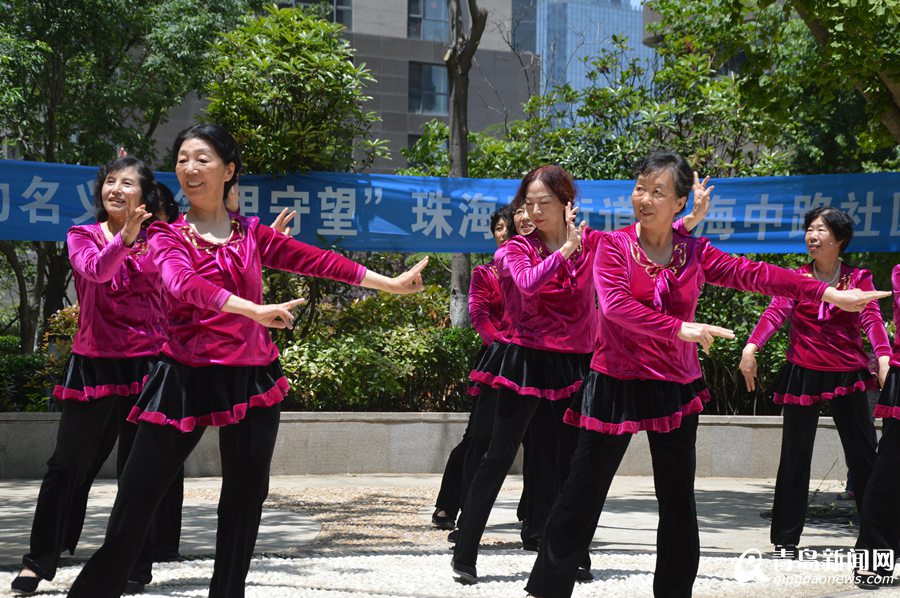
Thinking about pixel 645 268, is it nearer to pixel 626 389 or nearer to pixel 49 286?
pixel 626 389

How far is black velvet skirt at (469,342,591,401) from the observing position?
18.9ft

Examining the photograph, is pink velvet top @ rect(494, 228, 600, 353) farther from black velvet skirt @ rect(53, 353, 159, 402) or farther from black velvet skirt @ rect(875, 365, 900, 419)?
black velvet skirt @ rect(53, 353, 159, 402)

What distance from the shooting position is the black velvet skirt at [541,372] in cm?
575

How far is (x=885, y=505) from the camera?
5883mm

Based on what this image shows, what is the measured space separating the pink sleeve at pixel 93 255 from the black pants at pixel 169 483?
1066mm

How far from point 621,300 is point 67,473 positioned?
2852 mm

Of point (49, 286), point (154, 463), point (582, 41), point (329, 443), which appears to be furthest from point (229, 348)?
point (49, 286)

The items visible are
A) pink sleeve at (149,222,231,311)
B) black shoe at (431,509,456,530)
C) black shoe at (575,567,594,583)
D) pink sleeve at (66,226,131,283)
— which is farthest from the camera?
black shoe at (431,509,456,530)

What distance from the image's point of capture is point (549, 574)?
461 centimetres

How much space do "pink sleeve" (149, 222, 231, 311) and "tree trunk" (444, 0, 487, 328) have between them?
27.7 ft

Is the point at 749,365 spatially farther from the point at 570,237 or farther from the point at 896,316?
the point at 570,237

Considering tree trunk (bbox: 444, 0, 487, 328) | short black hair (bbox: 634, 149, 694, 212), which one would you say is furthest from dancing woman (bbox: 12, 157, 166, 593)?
tree trunk (bbox: 444, 0, 487, 328)

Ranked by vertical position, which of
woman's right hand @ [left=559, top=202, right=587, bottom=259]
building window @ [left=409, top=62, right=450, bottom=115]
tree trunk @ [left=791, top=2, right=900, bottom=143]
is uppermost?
building window @ [left=409, top=62, right=450, bottom=115]

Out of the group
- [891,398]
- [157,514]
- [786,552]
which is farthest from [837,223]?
[157,514]
